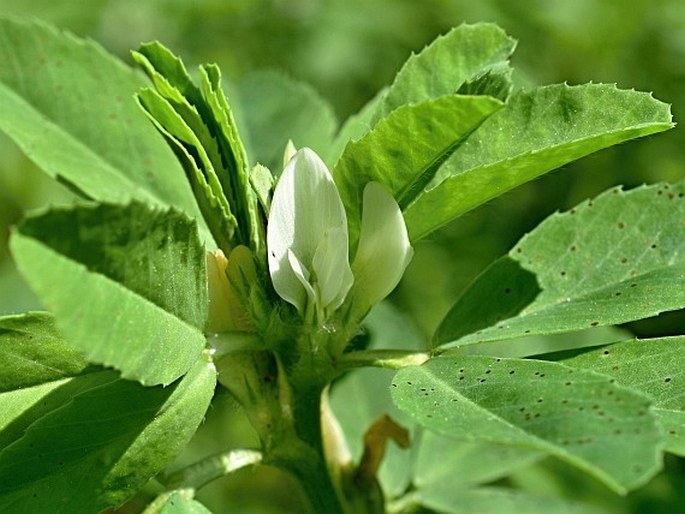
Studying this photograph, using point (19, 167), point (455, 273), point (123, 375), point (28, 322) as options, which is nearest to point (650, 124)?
point (123, 375)

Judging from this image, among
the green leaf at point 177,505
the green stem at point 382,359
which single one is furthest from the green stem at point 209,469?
the green stem at point 382,359

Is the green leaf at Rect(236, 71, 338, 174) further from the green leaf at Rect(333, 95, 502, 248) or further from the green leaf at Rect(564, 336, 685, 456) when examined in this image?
the green leaf at Rect(564, 336, 685, 456)

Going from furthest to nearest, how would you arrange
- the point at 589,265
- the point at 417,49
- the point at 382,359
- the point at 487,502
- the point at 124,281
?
the point at 417,49
the point at 487,502
the point at 589,265
the point at 382,359
the point at 124,281

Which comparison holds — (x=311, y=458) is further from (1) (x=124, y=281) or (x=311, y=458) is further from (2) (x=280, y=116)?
(2) (x=280, y=116)

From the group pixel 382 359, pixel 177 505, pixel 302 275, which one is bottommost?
pixel 177 505

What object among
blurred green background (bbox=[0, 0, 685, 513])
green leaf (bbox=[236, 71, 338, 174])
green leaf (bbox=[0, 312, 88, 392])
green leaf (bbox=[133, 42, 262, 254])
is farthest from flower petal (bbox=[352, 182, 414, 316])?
blurred green background (bbox=[0, 0, 685, 513])

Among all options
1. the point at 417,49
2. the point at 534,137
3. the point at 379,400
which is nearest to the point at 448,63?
the point at 534,137

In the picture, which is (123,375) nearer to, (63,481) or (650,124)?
(63,481)

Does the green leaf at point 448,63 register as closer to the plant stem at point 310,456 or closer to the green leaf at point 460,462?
the plant stem at point 310,456
